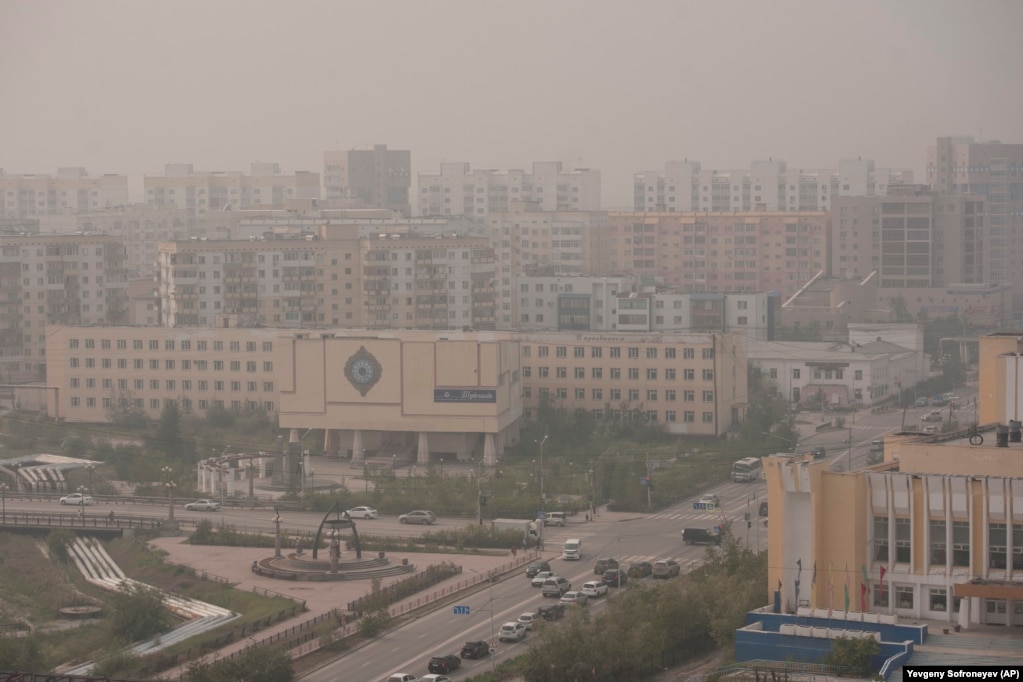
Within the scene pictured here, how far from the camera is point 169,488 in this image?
21.3m

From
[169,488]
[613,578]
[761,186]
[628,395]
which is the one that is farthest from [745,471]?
[761,186]

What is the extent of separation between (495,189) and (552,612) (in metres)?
40.5

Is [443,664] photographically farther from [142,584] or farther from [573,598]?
[142,584]

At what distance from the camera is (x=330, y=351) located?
81.4 feet

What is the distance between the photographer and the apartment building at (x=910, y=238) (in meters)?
40.8

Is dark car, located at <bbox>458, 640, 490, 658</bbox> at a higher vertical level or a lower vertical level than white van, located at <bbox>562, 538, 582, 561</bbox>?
lower

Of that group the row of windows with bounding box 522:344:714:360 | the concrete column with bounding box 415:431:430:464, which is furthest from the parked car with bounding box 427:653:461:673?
the row of windows with bounding box 522:344:714:360

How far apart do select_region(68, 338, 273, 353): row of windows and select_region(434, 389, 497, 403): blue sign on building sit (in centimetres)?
364

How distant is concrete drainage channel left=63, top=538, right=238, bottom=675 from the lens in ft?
52.0

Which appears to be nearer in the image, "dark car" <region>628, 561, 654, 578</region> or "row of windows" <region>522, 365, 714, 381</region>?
"dark car" <region>628, 561, 654, 578</region>

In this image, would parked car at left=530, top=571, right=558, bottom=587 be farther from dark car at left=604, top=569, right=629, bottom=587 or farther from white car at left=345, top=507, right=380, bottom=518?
white car at left=345, top=507, right=380, bottom=518

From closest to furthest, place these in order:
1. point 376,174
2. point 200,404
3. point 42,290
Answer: point 200,404 → point 42,290 → point 376,174

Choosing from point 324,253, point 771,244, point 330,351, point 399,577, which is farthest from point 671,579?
point 771,244

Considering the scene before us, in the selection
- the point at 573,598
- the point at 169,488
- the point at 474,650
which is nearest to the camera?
the point at 474,650
